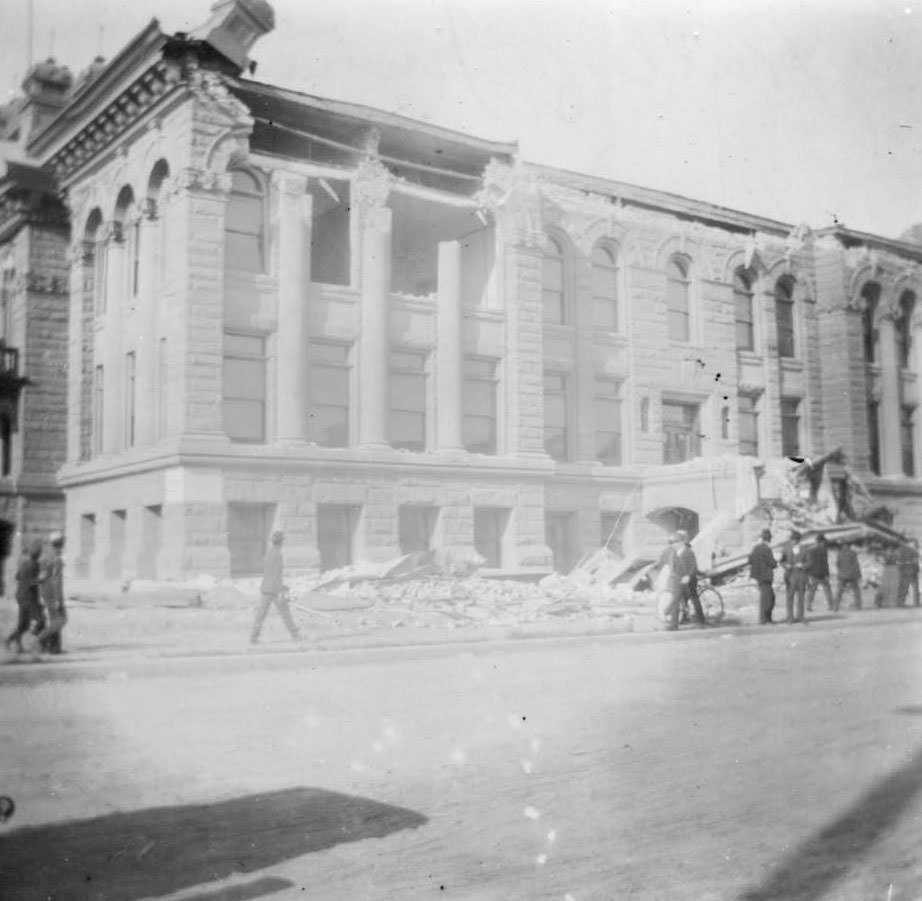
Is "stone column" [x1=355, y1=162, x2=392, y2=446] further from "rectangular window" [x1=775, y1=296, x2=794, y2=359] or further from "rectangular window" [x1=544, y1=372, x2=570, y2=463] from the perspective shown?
"rectangular window" [x1=775, y1=296, x2=794, y2=359]

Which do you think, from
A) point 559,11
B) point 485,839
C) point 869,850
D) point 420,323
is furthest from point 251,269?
point 869,850

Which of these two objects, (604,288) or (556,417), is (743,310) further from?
(556,417)

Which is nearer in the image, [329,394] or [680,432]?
[329,394]

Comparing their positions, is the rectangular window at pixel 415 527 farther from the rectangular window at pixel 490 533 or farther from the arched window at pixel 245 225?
the arched window at pixel 245 225

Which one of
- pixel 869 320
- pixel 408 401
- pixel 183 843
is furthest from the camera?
pixel 869 320

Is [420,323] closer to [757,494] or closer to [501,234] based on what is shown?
[501,234]

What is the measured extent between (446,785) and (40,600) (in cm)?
245

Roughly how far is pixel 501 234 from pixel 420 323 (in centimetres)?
91

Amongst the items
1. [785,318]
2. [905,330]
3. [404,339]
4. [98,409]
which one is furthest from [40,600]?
[905,330]

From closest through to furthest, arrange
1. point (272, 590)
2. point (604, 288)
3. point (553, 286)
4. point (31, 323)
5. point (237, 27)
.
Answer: point (237, 27) < point (31, 323) < point (272, 590) < point (553, 286) < point (604, 288)

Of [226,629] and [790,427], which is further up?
[790,427]

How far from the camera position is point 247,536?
6270mm

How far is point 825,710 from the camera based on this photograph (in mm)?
7773

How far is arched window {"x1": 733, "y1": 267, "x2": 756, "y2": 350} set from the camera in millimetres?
8406
